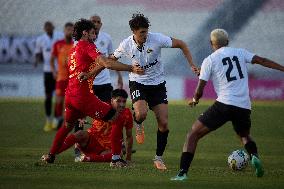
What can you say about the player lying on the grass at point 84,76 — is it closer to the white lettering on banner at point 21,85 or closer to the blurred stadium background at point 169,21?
the white lettering on banner at point 21,85

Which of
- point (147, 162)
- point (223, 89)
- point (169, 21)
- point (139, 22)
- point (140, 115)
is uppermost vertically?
point (169, 21)

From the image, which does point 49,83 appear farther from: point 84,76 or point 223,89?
point 223,89

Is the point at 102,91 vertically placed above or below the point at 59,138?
above

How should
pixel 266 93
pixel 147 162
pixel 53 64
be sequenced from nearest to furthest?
1. pixel 147 162
2. pixel 53 64
3. pixel 266 93

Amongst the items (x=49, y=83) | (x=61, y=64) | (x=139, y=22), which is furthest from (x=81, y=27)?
(x=49, y=83)

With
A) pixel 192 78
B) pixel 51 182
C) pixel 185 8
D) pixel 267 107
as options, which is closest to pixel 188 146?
pixel 51 182

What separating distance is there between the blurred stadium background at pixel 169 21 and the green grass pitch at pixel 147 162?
10.0 metres

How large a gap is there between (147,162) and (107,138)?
2.70ft

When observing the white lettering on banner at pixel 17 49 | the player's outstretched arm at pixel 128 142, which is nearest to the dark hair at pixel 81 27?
the player's outstretched arm at pixel 128 142

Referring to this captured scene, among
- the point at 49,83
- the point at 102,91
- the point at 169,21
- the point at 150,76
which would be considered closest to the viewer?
the point at 150,76

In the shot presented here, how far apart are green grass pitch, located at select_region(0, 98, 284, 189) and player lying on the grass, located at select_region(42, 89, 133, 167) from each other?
268mm

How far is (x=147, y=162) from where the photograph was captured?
14.8m

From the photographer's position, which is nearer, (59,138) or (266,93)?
(59,138)

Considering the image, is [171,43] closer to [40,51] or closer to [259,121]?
[259,121]
